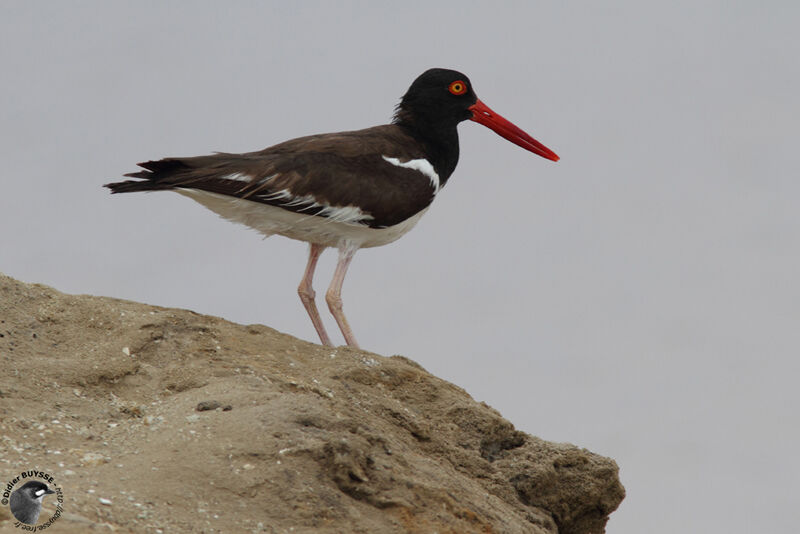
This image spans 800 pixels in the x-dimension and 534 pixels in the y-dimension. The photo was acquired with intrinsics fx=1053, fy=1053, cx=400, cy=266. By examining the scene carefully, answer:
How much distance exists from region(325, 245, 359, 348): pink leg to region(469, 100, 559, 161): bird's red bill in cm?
288

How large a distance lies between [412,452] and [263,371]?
1376 mm

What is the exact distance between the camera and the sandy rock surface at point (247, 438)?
6.88 metres

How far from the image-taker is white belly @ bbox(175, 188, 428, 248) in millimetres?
10633

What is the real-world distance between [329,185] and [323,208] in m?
0.24

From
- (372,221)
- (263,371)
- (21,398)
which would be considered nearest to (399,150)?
(372,221)

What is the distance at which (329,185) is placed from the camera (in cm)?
1077

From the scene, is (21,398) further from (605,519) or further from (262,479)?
(605,519)

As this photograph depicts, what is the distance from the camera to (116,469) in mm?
6984

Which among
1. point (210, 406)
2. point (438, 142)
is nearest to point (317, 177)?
point (438, 142)

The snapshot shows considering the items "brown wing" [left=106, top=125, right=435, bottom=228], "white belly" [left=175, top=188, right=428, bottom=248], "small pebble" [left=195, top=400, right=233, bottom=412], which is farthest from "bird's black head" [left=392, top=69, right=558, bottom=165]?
"small pebble" [left=195, top=400, right=233, bottom=412]

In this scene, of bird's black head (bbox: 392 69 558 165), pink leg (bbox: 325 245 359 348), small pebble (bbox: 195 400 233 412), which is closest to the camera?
small pebble (bbox: 195 400 233 412)

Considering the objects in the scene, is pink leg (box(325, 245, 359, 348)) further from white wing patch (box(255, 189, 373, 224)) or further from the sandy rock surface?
the sandy rock surface

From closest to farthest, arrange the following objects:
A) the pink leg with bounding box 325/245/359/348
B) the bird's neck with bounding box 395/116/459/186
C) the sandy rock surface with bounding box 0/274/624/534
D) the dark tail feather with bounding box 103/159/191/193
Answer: the sandy rock surface with bounding box 0/274/624/534, the dark tail feather with bounding box 103/159/191/193, the pink leg with bounding box 325/245/359/348, the bird's neck with bounding box 395/116/459/186

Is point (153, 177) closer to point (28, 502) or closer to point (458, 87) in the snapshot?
point (458, 87)
